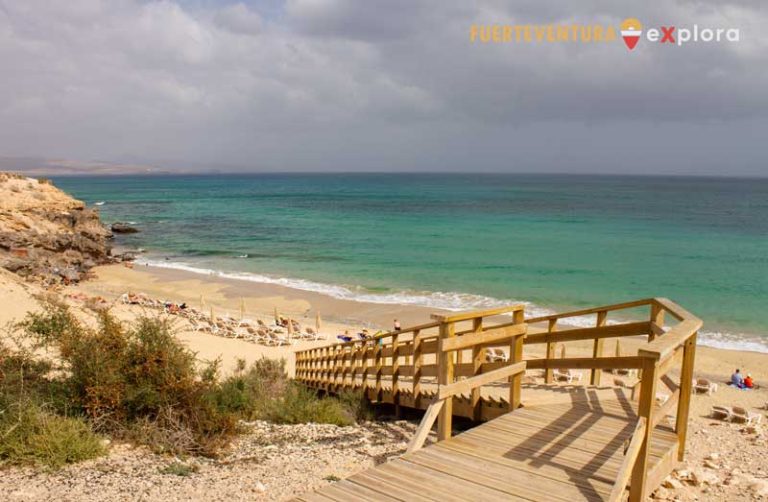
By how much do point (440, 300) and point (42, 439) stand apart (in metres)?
22.5

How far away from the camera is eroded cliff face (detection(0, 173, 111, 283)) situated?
30.8m

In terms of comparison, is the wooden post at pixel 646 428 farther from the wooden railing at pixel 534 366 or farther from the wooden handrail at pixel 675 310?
the wooden handrail at pixel 675 310

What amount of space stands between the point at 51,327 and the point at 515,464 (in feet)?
34.1

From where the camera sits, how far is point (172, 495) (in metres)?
5.23

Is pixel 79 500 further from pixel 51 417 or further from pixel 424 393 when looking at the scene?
pixel 424 393

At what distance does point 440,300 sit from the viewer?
90.3 feet

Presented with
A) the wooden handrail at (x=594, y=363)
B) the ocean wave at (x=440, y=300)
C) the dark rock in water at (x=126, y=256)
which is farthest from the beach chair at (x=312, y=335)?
the dark rock in water at (x=126, y=256)

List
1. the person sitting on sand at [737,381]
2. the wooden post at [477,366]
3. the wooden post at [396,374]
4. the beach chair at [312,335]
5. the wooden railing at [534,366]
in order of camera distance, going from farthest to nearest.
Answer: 1. the beach chair at [312,335]
2. the person sitting on sand at [737,381]
3. the wooden post at [396,374]
4. the wooden post at [477,366]
5. the wooden railing at [534,366]

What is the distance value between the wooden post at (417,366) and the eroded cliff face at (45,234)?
27.3m

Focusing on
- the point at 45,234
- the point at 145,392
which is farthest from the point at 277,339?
the point at 45,234

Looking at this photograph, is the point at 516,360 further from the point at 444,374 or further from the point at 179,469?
the point at 179,469

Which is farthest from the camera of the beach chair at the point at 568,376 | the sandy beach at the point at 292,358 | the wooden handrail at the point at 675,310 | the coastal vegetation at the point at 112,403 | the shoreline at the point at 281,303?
the shoreline at the point at 281,303

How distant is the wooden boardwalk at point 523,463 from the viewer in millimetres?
4113

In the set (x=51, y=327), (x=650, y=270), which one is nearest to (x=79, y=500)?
(x=51, y=327)
